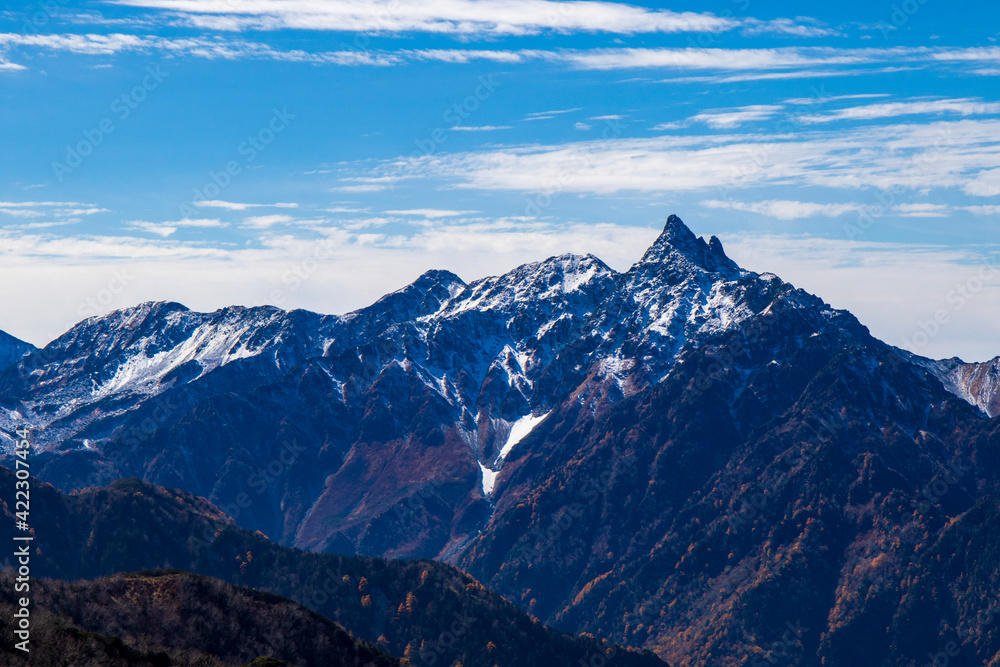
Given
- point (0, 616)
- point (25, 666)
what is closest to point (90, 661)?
point (25, 666)

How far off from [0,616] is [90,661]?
27272 mm

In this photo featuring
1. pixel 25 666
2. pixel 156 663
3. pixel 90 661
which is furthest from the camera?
pixel 156 663

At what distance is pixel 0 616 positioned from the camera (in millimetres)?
188875

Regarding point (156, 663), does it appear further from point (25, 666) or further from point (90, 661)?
point (25, 666)

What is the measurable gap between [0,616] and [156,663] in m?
28.0

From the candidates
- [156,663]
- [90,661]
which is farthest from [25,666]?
[156,663]

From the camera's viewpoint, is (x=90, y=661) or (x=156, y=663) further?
(x=156, y=663)

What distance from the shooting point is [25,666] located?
161 m

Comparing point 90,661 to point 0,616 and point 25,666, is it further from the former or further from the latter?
point 0,616

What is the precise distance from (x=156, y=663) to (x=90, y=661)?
17.5m

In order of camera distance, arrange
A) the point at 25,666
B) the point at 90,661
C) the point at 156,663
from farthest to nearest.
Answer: the point at 156,663
the point at 90,661
the point at 25,666

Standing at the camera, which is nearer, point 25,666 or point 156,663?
point 25,666

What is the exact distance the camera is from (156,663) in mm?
188250

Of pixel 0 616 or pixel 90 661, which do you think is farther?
pixel 0 616
